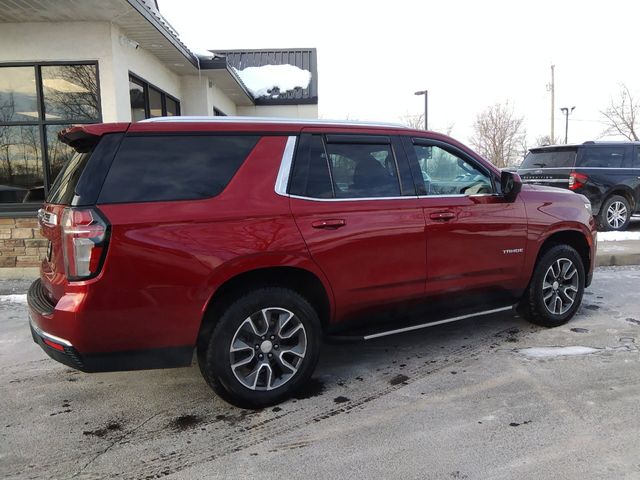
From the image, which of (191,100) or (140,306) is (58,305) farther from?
(191,100)

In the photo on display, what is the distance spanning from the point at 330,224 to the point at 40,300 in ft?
6.44

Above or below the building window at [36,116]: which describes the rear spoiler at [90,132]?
below

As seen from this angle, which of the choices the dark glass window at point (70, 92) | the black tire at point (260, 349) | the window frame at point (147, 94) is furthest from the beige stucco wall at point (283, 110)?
the black tire at point (260, 349)

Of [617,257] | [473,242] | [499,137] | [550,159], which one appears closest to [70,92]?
[473,242]

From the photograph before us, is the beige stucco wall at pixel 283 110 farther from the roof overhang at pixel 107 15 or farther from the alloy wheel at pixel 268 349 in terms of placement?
the alloy wheel at pixel 268 349

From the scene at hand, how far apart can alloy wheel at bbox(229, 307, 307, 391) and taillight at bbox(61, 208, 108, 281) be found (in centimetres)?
95

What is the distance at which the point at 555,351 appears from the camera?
Result: 4.24m

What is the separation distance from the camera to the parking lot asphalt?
266 cm

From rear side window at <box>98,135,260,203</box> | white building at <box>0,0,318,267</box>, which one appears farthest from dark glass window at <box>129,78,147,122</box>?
rear side window at <box>98,135,260,203</box>

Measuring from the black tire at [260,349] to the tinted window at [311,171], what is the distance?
2.29ft

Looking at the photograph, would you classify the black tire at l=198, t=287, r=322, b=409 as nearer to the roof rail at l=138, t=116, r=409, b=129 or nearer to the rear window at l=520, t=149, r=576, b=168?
the roof rail at l=138, t=116, r=409, b=129

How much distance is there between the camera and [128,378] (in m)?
3.88

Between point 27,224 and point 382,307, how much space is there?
233 inches

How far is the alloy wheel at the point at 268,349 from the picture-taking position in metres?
3.21
